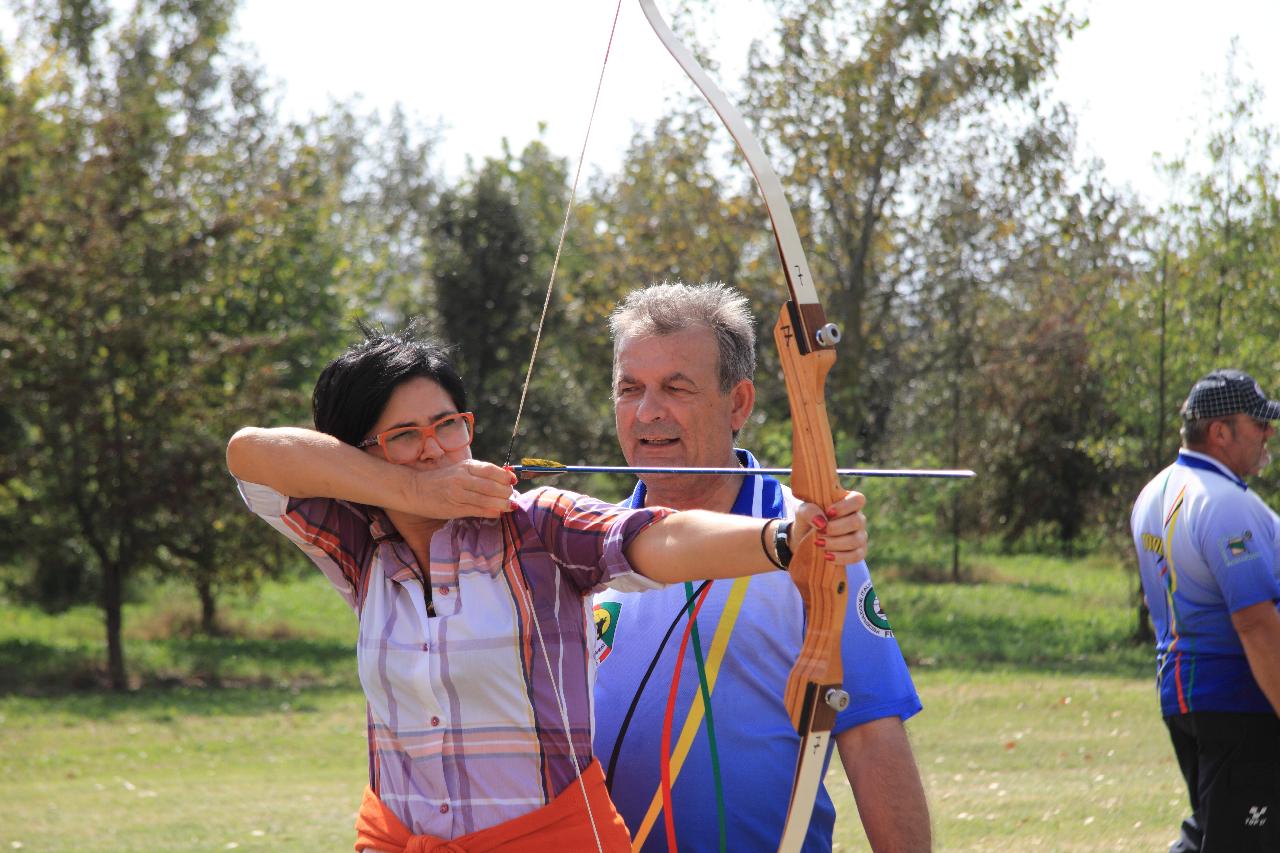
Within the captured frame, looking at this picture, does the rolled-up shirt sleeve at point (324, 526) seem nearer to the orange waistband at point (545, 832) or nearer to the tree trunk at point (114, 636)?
the orange waistband at point (545, 832)

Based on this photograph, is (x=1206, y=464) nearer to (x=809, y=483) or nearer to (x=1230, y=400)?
(x=1230, y=400)

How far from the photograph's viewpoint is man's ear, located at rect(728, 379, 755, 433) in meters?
2.72

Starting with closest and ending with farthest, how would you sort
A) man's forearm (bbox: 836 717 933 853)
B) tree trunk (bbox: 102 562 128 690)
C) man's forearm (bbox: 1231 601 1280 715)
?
man's forearm (bbox: 836 717 933 853) < man's forearm (bbox: 1231 601 1280 715) < tree trunk (bbox: 102 562 128 690)

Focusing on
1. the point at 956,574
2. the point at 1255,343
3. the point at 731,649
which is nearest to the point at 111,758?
the point at 731,649

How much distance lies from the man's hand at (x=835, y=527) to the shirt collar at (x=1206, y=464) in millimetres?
2600

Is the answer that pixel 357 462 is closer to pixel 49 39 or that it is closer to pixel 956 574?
pixel 956 574

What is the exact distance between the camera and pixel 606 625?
2584mm

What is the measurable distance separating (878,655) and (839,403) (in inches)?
549

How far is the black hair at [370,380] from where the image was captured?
2162 millimetres

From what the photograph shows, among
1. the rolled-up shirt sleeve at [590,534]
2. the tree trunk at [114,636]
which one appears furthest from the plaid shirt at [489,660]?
the tree trunk at [114,636]

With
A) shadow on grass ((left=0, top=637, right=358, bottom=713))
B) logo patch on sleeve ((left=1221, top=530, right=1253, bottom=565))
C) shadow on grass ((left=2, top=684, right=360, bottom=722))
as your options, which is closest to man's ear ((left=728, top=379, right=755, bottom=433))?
logo patch on sleeve ((left=1221, top=530, right=1253, bottom=565))

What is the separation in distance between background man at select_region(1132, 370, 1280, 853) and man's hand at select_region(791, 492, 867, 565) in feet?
7.82

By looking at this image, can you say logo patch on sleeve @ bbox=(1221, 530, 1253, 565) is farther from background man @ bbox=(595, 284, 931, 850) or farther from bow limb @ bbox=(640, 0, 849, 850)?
bow limb @ bbox=(640, 0, 849, 850)

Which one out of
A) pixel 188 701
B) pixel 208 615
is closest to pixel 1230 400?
pixel 188 701
